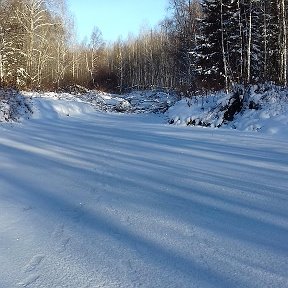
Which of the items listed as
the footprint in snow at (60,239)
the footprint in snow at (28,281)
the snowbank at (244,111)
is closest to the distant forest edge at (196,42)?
the snowbank at (244,111)

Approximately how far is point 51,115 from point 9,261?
15753mm

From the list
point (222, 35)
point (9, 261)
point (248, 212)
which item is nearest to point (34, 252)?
point (9, 261)

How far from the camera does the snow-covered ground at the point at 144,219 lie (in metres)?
2.38

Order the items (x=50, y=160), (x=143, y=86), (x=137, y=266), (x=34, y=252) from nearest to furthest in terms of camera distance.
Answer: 1. (x=137, y=266)
2. (x=34, y=252)
3. (x=50, y=160)
4. (x=143, y=86)

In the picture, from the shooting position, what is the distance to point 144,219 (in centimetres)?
342

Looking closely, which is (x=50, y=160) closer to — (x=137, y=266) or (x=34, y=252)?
(x=34, y=252)

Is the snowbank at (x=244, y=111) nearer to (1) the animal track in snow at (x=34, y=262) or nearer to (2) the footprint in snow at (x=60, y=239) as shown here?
(2) the footprint in snow at (x=60, y=239)

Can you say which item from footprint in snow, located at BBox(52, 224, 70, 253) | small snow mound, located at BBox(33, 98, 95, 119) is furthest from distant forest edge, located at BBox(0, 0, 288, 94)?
footprint in snow, located at BBox(52, 224, 70, 253)

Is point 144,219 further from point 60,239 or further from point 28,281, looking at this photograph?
point 28,281

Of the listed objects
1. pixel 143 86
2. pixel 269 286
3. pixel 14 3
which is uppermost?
pixel 14 3

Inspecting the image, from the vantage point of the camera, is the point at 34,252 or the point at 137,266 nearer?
the point at 137,266

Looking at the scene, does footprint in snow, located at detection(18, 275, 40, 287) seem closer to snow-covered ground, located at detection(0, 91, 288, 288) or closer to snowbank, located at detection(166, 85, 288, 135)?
snow-covered ground, located at detection(0, 91, 288, 288)

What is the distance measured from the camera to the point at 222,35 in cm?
2052

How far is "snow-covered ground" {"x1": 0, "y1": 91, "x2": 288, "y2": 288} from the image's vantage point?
2375 millimetres
